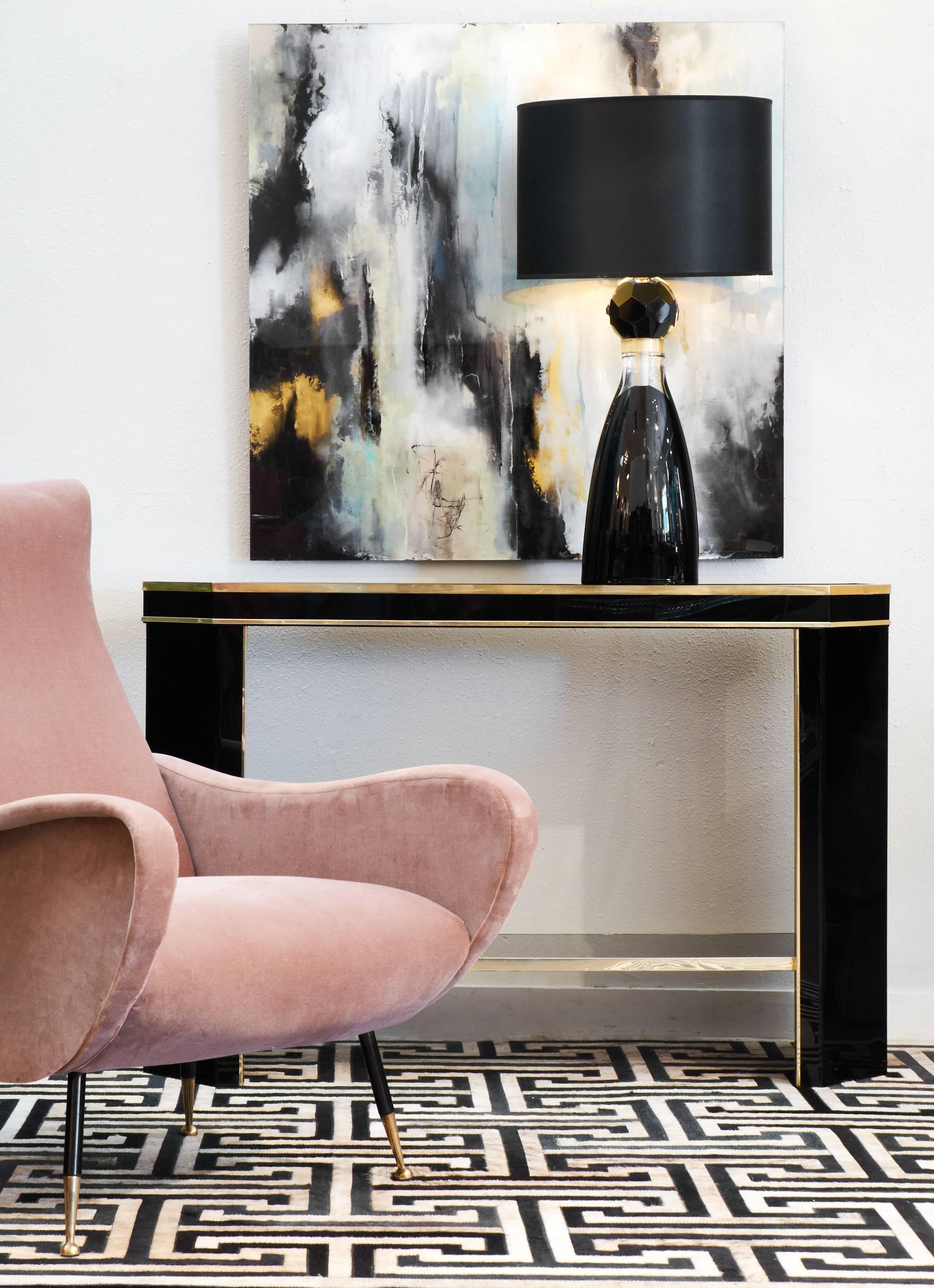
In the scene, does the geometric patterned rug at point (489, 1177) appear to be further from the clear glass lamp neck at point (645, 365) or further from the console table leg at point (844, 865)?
the clear glass lamp neck at point (645, 365)

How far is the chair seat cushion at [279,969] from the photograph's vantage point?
138 centimetres

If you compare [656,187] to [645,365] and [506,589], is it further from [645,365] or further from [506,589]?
[506,589]

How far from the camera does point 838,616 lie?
2.06 meters

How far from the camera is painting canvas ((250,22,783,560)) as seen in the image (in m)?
2.39

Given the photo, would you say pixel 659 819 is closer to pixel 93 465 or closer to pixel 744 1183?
pixel 744 1183

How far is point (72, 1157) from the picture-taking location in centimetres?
145

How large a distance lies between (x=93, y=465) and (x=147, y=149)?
0.60 m

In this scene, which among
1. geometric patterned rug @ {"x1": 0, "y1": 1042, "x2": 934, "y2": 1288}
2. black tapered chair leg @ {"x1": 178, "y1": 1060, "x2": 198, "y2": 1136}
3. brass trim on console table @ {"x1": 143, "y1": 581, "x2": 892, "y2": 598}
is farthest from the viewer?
brass trim on console table @ {"x1": 143, "y1": 581, "x2": 892, "y2": 598}

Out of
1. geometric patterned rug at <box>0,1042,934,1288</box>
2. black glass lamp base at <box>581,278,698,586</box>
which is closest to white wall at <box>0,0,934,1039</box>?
black glass lamp base at <box>581,278,698,586</box>

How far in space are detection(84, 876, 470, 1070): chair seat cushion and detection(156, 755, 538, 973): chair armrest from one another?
0.20 feet

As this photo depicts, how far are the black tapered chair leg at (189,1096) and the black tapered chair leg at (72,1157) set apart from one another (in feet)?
1.17

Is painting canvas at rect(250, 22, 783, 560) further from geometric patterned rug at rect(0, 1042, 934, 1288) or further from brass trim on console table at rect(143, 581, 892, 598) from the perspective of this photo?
geometric patterned rug at rect(0, 1042, 934, 1288)

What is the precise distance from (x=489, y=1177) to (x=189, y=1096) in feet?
1.50

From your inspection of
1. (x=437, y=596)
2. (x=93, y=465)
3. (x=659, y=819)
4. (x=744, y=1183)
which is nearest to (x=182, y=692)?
(x=437, y=596)
